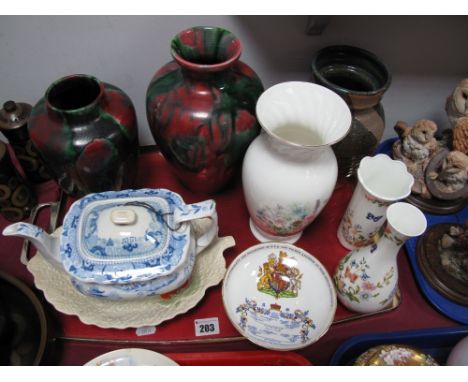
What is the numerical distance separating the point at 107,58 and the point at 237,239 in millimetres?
513

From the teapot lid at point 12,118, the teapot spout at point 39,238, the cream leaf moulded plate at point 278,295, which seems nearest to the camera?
the teapot spout at point 39,238

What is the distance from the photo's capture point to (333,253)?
0.85m

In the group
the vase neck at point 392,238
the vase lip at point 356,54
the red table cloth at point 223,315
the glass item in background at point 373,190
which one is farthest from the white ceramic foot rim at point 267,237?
the vase lip at point 356,54

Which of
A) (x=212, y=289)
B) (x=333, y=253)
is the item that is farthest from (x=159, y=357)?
A: (x=333, y=253)

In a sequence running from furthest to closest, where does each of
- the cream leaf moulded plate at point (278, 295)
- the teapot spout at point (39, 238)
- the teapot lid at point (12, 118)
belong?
the teapot lid at point (12, 118)
the cream leaf moulded plate at point (278, 295)
the teapot spout at point (39, 238)

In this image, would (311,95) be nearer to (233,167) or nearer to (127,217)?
(233,167)

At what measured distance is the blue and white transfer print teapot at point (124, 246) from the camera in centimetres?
62

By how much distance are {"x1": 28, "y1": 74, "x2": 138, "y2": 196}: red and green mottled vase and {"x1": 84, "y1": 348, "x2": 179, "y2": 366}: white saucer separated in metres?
0.32

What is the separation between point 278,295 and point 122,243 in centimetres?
33

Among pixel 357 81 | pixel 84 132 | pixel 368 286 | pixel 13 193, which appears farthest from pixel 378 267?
pixel 13 193

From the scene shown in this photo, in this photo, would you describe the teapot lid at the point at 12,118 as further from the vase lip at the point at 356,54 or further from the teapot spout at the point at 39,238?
the vase lip at the point at 356,54

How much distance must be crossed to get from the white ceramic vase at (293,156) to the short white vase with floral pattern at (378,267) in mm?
120

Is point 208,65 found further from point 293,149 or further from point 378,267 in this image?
point 378,267

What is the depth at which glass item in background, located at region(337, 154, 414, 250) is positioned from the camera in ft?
2.42
